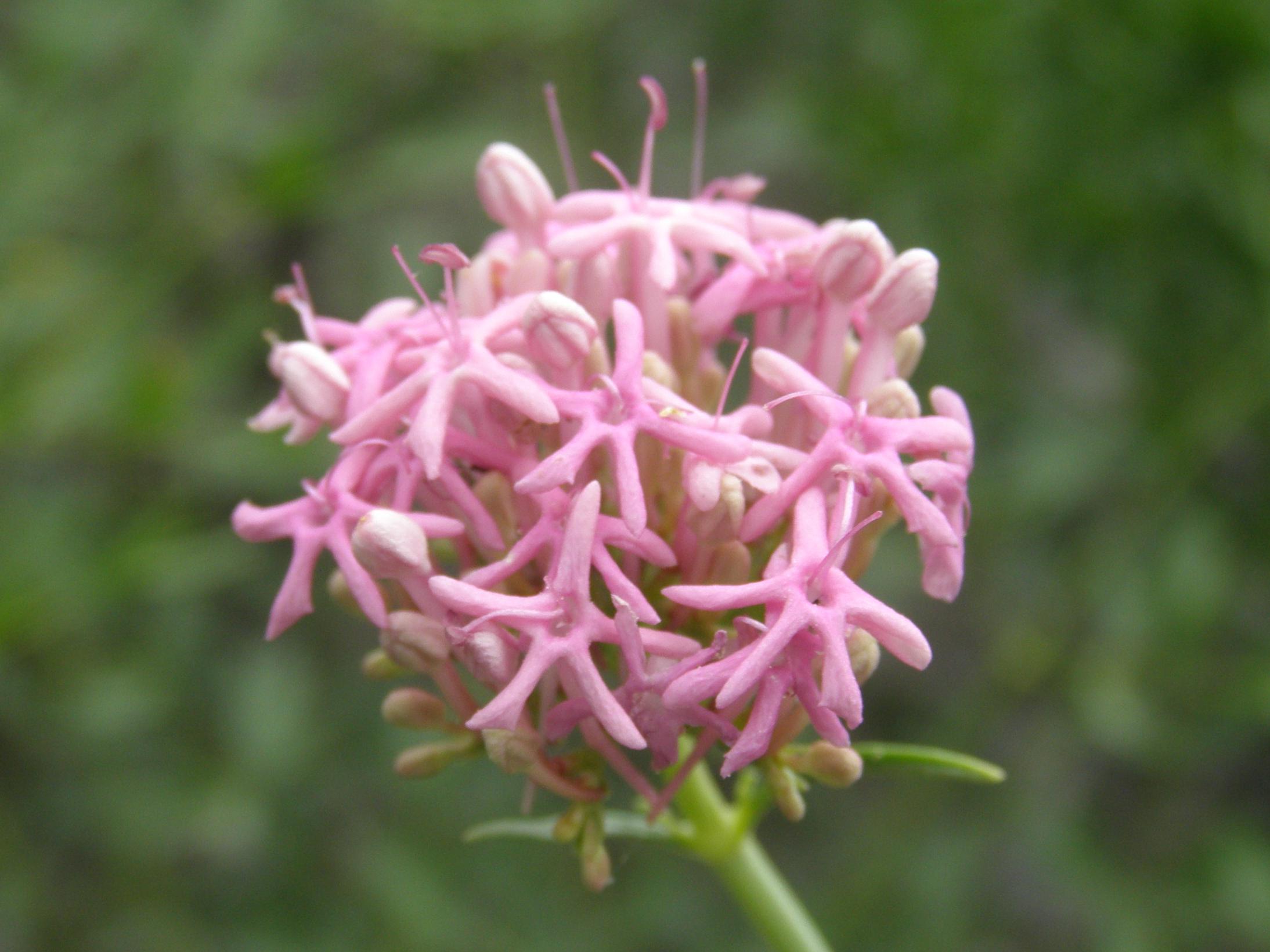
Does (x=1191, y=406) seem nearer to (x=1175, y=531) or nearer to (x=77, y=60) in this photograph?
(x=1175, y=531)

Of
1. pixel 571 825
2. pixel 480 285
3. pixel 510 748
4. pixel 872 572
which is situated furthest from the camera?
pixel 872 572

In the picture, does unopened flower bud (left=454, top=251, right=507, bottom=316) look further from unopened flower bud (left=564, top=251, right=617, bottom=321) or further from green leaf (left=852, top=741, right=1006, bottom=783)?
green leaf (left=852, top=741, right=1006, bottom=783)

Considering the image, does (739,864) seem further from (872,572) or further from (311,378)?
(872,572)

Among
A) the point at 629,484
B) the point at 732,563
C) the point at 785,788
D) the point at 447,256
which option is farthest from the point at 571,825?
the point at 447,256

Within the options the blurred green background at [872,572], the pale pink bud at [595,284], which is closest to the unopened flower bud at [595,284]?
the pale pink bud at [595,284]

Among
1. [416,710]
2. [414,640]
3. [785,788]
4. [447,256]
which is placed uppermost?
[447,256]

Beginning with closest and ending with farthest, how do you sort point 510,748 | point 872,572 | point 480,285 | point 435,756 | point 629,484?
point 629,484 < point 510,748 < point 435,756 < point 480,285 < point 872,572

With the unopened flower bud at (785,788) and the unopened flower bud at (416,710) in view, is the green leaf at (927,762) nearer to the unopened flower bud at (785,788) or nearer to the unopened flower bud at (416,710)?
the unopened flower bud at (785,788)
